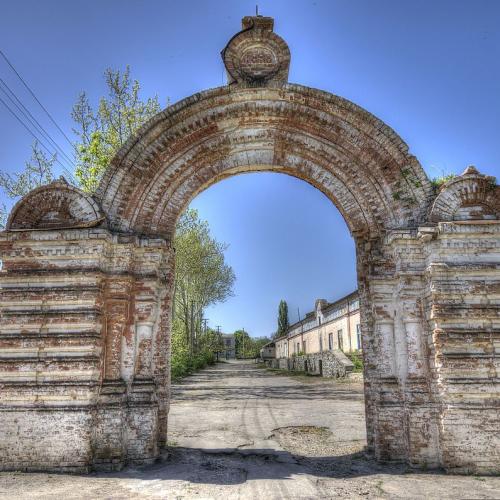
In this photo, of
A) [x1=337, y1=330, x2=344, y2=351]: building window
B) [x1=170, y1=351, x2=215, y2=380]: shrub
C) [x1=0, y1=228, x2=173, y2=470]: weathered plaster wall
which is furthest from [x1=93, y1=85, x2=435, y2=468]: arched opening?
[x1=337, y1=330, x2=344, y2=351]: building window

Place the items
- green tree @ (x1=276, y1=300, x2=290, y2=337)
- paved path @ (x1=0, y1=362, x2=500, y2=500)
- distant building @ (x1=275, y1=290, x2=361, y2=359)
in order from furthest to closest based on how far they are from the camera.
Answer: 1. green tree @ (x1=276, y1=300, x2=290, y2=337)
2. distant building @ (x1=275, y1=290, x2=361, y2=359)
3. paved path @ (x1=0, y1=362, x2=500, y2=500)

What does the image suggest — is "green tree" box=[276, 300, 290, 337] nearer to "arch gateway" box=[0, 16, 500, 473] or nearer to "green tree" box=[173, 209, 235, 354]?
"green tree" box=[173, 209, 235, 354]

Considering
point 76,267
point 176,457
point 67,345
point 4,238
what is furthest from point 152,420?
point 4,238

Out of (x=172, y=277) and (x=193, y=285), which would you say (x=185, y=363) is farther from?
(x=172, y=277)

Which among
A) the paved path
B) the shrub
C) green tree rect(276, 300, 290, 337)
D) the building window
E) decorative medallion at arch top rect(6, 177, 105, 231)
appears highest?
green tree rect(276, 300, 290, 337)

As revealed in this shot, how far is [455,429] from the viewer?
20.7 ft

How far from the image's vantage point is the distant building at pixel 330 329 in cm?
3097

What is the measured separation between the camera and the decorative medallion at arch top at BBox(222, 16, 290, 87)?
7.93 m

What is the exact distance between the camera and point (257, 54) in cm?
809

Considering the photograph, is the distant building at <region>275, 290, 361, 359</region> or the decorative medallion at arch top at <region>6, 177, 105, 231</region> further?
the distant building at <region>275, 290, 361, 359</region>

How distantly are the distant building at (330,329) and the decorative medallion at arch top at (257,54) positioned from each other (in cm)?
2345

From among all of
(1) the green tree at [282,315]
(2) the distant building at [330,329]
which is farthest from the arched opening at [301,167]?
(1) the green tree at [282,315]

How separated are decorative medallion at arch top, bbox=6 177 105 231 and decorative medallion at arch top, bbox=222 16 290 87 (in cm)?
325

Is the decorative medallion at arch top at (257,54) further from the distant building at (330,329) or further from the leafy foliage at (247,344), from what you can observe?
the leafy foliage at (247,344)
